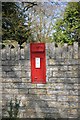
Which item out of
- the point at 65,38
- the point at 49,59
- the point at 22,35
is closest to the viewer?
the point at 49,59

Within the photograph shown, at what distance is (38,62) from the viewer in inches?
155

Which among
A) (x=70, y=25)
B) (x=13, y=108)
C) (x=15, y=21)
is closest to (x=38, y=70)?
(x=13, y=108)

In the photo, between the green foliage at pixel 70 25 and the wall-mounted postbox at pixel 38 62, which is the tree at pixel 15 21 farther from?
the wall-mounted postbox at pixel 38 62

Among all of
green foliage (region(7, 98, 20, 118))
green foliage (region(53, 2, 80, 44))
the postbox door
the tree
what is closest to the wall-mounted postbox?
the postbox door

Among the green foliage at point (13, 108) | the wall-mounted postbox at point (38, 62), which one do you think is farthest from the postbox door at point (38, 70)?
the green foliage at point (13, 108)

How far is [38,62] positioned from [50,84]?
423 millimetres

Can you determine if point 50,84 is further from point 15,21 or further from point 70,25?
point 15,21

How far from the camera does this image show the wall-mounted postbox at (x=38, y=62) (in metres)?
3.91

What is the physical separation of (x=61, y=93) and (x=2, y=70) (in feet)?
3.53

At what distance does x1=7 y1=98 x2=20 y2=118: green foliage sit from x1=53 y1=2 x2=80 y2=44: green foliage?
3.26 metres

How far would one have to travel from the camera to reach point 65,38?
23.1ft

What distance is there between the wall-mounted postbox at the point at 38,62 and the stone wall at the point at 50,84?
60 millimetres

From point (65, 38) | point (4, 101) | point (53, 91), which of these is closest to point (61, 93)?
point (53, 91)

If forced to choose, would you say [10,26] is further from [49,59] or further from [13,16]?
[49,59]
